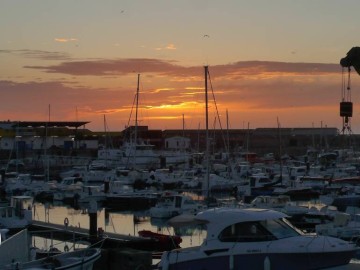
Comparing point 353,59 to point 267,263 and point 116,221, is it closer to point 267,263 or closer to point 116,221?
point 267,263

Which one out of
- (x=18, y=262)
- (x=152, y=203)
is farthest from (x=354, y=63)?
(x=152, y=203)

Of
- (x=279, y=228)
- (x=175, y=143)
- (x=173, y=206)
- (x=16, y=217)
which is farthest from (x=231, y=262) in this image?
(x=175, y=143)

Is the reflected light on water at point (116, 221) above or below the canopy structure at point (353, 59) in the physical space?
below

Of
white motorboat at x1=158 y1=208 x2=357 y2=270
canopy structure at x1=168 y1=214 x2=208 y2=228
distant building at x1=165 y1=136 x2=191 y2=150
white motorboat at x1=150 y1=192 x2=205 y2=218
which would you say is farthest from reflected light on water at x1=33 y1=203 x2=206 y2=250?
distant building at x1=165 y1=136 x2=191 y2=150

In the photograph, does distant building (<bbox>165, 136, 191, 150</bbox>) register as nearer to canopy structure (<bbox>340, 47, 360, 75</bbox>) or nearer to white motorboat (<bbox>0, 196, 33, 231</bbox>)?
white motorboat (<bbox>0, 196, 33, 231</bbox>)

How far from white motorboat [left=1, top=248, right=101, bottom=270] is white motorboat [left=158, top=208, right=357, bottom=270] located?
6.61ft

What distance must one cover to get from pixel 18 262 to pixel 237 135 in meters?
118

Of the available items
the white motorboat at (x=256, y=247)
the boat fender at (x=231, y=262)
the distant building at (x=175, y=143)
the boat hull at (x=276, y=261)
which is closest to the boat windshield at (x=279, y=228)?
the white motorboat at (x=256, y=247)

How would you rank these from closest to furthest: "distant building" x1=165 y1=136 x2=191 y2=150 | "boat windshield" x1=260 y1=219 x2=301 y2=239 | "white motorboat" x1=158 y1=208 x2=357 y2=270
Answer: "white motorboat" x1=158 y1=208 x2=357 y2=270, "boat windshield" x1=260 y1=219 x2=301 y2=239, "distant building" x1=165 y1=136 x2=191 y2=150

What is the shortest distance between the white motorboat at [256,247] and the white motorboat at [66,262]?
2014 mm

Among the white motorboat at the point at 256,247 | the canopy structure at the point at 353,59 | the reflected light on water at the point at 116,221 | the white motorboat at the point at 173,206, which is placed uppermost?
the canopy structure at the point at 353,59

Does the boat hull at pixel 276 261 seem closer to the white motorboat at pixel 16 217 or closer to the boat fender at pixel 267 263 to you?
the boat fender at pixel 267 263

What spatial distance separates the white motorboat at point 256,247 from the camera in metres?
18.8

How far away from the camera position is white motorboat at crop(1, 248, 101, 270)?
60.4 ft
